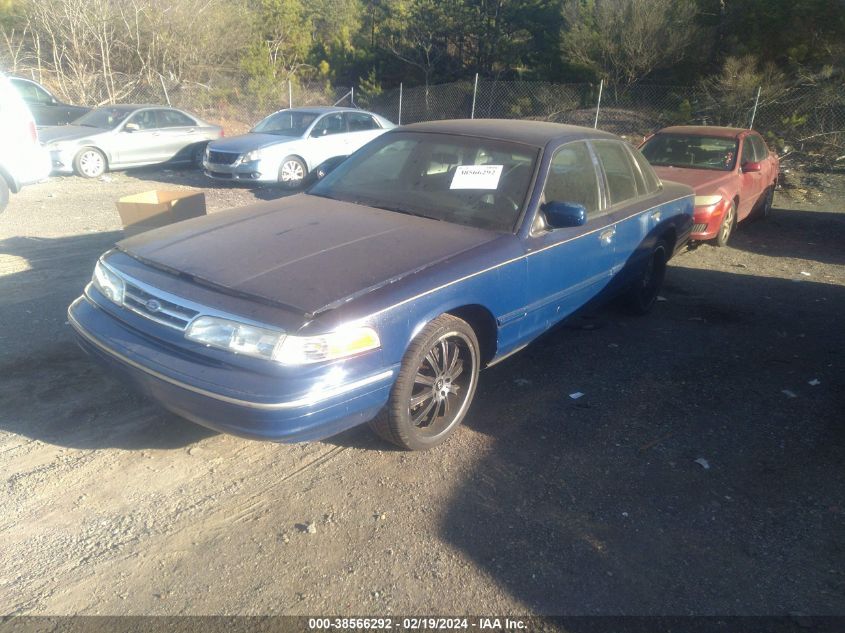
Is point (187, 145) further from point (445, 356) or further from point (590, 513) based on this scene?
point (590, 513)

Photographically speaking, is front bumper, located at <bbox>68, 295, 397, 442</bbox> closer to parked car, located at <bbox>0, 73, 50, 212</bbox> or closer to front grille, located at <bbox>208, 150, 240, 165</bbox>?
parked car, located at <bbox>0, 73, 50, 212</bbox>

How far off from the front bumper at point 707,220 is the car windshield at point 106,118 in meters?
10.3

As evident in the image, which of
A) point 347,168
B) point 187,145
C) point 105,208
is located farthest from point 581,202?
point 187,145

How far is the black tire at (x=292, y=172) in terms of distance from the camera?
38.1 ft

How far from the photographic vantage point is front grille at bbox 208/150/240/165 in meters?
11.4

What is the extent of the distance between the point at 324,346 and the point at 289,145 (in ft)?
31.0

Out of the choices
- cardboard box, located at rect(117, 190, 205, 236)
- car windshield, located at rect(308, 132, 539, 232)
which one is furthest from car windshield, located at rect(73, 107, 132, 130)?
car windshield, located at rect(308, 132, 539, 232)

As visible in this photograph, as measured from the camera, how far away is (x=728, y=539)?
309 centimetres

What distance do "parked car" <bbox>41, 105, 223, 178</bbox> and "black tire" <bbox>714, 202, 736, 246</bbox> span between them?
10083 millimetres

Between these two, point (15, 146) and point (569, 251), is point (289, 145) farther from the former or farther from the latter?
point (569, 251)

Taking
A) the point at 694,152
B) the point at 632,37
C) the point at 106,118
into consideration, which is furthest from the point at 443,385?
the point at 632,37

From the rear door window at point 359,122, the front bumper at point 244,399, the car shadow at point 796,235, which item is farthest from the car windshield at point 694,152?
the front bumper at point 244,399

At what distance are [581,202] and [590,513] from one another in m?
2.22

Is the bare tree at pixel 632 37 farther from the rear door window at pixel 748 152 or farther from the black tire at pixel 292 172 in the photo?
the black tire at pixel 292 172
